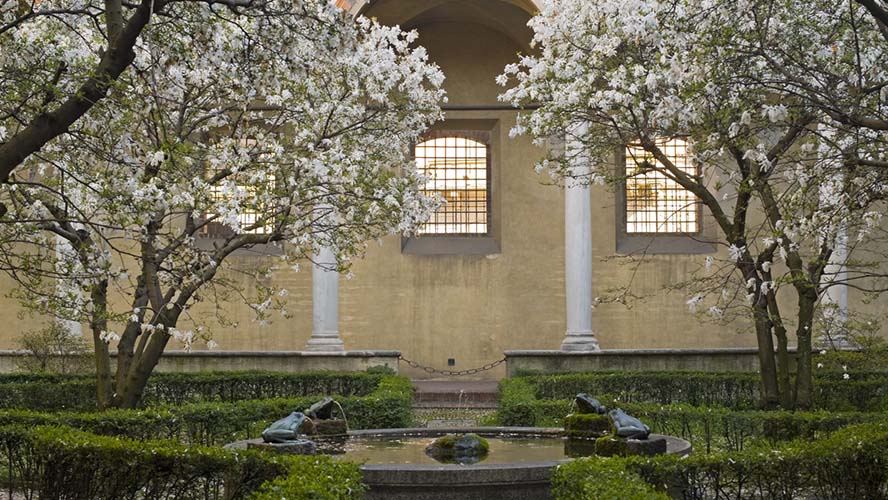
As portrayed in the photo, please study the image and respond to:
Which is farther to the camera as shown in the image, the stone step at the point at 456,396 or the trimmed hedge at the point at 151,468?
the stone step at the point at 456,396

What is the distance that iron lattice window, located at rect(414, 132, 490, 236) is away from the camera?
26969mm

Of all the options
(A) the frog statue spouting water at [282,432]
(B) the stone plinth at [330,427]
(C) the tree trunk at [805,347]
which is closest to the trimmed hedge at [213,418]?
(B) the stone plinth at [330,427]

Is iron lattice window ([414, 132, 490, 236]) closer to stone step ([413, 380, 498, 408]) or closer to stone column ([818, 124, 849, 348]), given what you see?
stone step ([413, 380, 498, 408])

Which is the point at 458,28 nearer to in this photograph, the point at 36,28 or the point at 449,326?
the point at 449,326

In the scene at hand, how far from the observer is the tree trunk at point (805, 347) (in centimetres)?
1388

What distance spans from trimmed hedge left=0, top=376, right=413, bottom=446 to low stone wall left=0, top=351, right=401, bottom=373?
3785 millimetres

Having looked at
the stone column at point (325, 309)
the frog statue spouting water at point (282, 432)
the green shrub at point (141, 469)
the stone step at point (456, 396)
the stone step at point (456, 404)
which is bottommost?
the stone step at point (456, 404)

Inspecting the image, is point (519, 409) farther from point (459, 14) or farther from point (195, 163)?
point (459, 14)

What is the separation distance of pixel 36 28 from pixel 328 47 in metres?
4.89

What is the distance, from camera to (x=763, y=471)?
7883 millimetres

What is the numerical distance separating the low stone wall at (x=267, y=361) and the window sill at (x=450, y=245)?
214 inches

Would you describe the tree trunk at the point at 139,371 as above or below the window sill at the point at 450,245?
below

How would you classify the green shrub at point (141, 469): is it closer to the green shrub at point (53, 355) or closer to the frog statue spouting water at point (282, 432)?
the frog statue spouting water at point (282, 432)

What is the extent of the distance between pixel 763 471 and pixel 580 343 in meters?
14.6
